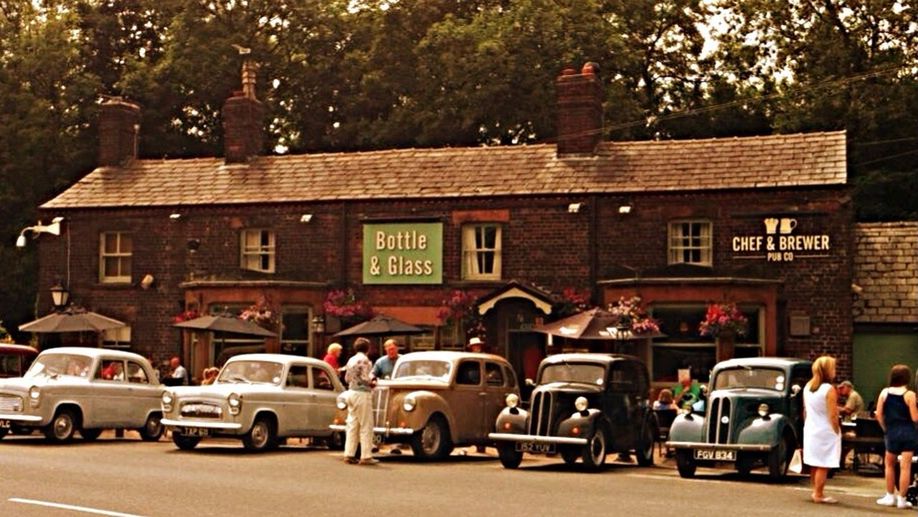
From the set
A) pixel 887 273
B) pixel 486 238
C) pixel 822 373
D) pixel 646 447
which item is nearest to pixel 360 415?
pixel 646 447

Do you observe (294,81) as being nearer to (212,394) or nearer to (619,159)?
(619,159)

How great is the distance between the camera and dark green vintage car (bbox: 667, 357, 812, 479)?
19984 mm

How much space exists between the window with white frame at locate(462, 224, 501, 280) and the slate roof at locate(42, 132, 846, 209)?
0.92 m

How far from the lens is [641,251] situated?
3322 cm

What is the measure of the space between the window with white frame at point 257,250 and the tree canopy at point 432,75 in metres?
Answer: 9.23

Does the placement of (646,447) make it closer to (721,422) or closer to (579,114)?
(721,422)

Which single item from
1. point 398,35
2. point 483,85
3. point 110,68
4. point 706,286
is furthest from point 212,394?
point 110,68

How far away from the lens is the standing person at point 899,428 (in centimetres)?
1666

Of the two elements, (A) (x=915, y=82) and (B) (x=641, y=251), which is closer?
(B) (x=641, y=251)

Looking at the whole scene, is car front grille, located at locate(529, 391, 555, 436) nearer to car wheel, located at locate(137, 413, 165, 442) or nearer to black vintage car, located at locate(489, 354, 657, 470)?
black vintage car, located at locate(489, 354, 657, 470)

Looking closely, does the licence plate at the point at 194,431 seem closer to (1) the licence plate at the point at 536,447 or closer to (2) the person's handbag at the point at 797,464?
(1) the licence plate at the point at 536,447

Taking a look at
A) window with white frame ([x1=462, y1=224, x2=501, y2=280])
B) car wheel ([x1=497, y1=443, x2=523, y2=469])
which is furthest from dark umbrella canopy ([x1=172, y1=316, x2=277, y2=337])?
car wheel ([x1=497, y1=443, x2=523, y2=469])

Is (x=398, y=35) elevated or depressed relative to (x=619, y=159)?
elevated

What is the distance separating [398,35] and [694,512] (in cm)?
3723
